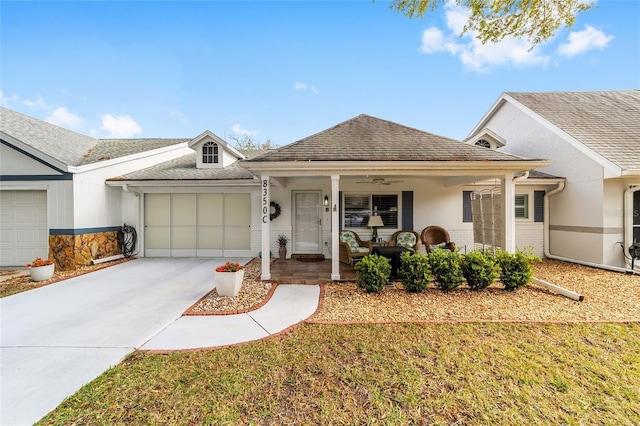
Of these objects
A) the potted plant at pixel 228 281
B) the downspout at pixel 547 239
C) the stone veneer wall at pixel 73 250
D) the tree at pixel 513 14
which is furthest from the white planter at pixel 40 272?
the downspout at pixel 547 239

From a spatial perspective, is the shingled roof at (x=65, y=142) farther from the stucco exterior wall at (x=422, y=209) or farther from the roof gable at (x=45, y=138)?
the stucco exterior wall at (x=422, y=209)

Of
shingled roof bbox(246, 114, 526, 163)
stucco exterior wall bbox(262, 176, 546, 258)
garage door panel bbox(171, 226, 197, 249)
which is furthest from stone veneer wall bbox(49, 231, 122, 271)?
shingled roof bbox(246, 114, 526, 163)

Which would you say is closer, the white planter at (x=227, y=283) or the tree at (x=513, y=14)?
the tree at (x=513, y=14)

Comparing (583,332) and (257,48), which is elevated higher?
(257,48)

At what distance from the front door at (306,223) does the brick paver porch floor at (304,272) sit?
78cm

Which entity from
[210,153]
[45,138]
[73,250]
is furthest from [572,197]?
[45,138]

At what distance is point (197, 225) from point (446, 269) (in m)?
8.19

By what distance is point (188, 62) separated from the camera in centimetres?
1377

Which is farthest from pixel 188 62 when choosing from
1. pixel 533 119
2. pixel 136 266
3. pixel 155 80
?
pixel 533 119

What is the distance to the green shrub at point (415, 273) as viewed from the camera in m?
5.40

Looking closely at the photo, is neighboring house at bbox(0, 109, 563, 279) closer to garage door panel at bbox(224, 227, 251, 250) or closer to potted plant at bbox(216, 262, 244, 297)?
garage door panel at bbox(224, 227, 251, 250)

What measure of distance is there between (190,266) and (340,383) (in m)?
6.85

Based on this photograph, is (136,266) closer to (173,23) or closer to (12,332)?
(12,332)

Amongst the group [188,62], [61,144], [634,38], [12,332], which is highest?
[188,62]
